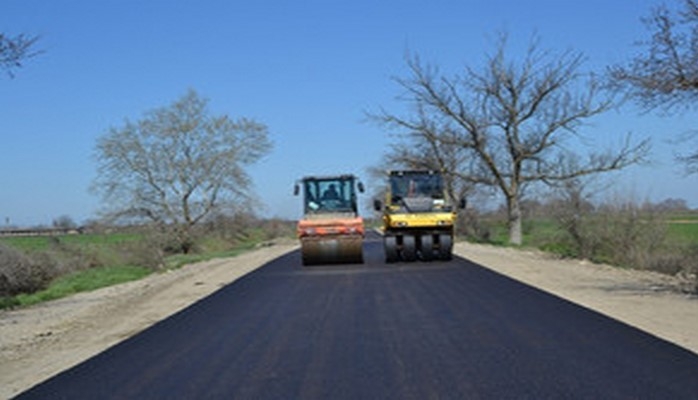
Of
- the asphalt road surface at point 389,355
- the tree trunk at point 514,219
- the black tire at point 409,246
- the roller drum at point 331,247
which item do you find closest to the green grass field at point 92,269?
the roller drum at point 331,247

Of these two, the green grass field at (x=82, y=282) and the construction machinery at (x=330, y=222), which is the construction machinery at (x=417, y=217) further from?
the green grass field at (x=82, y=282)

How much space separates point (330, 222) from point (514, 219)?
18.5m

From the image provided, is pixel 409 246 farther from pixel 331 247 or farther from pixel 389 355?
pixel 389 355

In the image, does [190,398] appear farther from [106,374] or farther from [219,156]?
[219,156]

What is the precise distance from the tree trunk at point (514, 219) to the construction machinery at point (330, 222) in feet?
53.3

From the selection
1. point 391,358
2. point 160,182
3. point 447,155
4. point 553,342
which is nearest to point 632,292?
point 553,342

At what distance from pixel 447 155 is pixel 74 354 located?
44.2m

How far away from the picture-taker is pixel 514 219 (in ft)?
146

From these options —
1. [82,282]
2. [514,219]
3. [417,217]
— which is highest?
[514,219]

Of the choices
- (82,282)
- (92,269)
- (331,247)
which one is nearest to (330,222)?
(331,247)

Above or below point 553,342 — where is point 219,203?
above

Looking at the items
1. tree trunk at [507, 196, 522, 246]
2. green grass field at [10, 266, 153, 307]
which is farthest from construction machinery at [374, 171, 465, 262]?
tree trunk at [507, 196, 522, 246]

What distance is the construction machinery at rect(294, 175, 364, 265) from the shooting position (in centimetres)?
2827

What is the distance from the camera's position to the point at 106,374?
32.7ft
